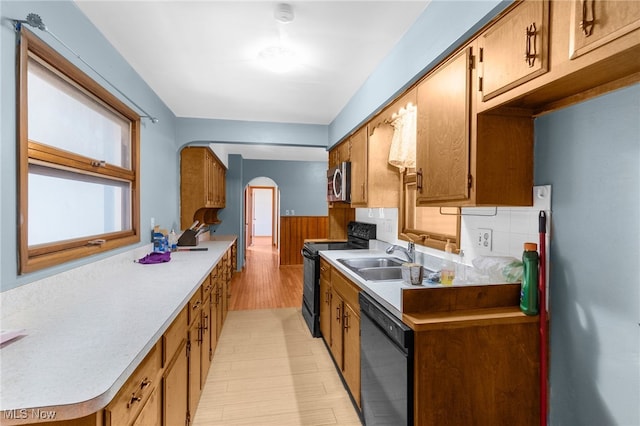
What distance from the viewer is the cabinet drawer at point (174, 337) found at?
1301 millimetres

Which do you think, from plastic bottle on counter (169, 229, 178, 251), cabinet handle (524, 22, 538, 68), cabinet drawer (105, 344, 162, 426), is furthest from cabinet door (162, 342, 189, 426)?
cabinet handle (524, 22, 538, 68)

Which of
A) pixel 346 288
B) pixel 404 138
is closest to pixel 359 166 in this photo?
pixel 404 138

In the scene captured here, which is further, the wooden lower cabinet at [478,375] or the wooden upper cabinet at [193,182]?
the wooden upper cabinet at [193,182]

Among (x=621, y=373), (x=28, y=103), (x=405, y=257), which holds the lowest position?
(x=621, y=373)

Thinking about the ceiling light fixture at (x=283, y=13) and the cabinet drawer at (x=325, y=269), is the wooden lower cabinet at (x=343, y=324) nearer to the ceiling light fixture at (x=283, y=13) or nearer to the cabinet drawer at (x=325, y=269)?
the cabinet drawer at (x=325, y=269)

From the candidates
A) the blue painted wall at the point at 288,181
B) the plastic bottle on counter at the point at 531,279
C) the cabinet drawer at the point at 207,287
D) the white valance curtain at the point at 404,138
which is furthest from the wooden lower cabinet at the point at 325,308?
the blue painted wall at the point at 288,181

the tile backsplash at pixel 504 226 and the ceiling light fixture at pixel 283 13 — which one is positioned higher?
the ceiling light fixture at pixel 283 13

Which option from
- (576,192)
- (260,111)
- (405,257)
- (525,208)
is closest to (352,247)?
(405,257)

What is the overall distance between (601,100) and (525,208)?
1.68ft

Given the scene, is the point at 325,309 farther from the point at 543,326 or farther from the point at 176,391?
the point at 543,326

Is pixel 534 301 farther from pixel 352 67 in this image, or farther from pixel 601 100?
pixel 352 67

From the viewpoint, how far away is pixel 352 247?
3.50 metres

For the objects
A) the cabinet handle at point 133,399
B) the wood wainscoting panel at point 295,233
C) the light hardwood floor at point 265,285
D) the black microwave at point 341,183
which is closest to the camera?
the cabinet handle at point 133,399

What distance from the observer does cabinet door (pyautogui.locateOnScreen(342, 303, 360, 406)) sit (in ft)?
6.42
